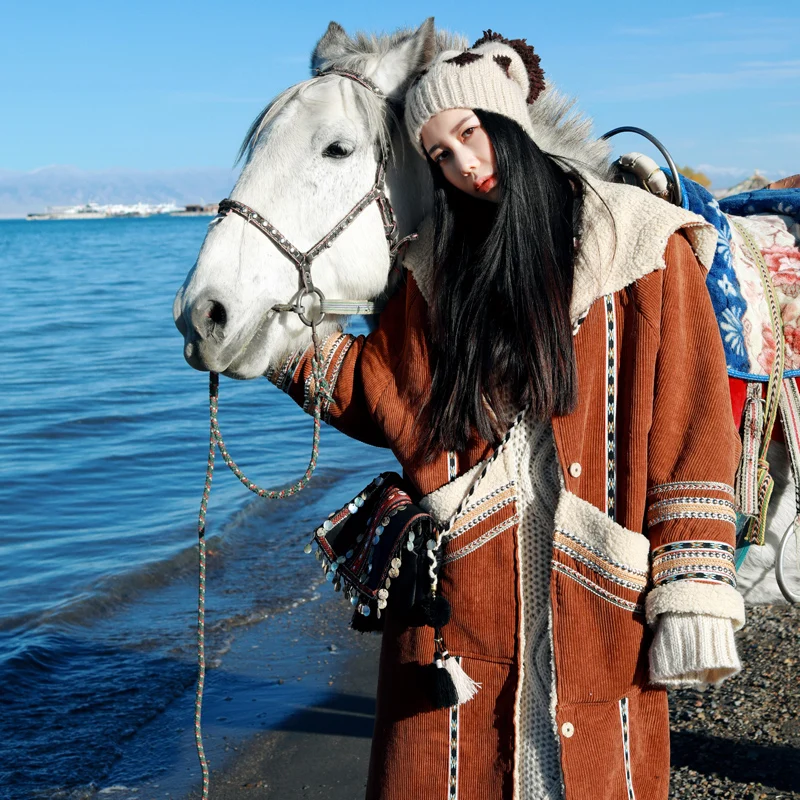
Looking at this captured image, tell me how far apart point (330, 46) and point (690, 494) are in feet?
4.18

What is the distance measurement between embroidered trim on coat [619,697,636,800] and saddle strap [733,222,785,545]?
56cm

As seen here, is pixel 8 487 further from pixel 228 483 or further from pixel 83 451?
pixel 228 483

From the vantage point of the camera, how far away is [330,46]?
2102mm

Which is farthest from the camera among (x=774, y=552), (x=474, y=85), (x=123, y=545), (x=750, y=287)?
(x=123, y=545)

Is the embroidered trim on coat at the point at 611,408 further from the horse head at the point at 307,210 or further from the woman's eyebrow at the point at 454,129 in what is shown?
the horse head at the point at 307,210

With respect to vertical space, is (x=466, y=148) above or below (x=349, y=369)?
above

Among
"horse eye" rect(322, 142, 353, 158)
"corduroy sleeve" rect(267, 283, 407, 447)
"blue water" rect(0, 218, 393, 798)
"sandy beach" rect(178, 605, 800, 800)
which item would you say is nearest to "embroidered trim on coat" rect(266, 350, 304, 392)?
"corduroy sleeve" rect(267, 283, 407, 447)

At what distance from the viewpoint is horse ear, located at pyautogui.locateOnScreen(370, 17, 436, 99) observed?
1.96 metres

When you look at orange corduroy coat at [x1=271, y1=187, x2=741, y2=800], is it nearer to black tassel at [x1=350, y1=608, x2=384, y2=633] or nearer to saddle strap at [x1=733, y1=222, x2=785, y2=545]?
black tassel at [x1=350, y1=608, x2=384, y2=633]

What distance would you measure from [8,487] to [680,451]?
7.02m

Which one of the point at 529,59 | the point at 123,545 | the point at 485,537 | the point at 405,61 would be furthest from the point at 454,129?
the point at 123,545

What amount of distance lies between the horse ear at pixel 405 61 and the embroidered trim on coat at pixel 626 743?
131 centimetres

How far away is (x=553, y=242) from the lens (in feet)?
5.57

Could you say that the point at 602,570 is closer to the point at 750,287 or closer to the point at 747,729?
the point at 750,287
